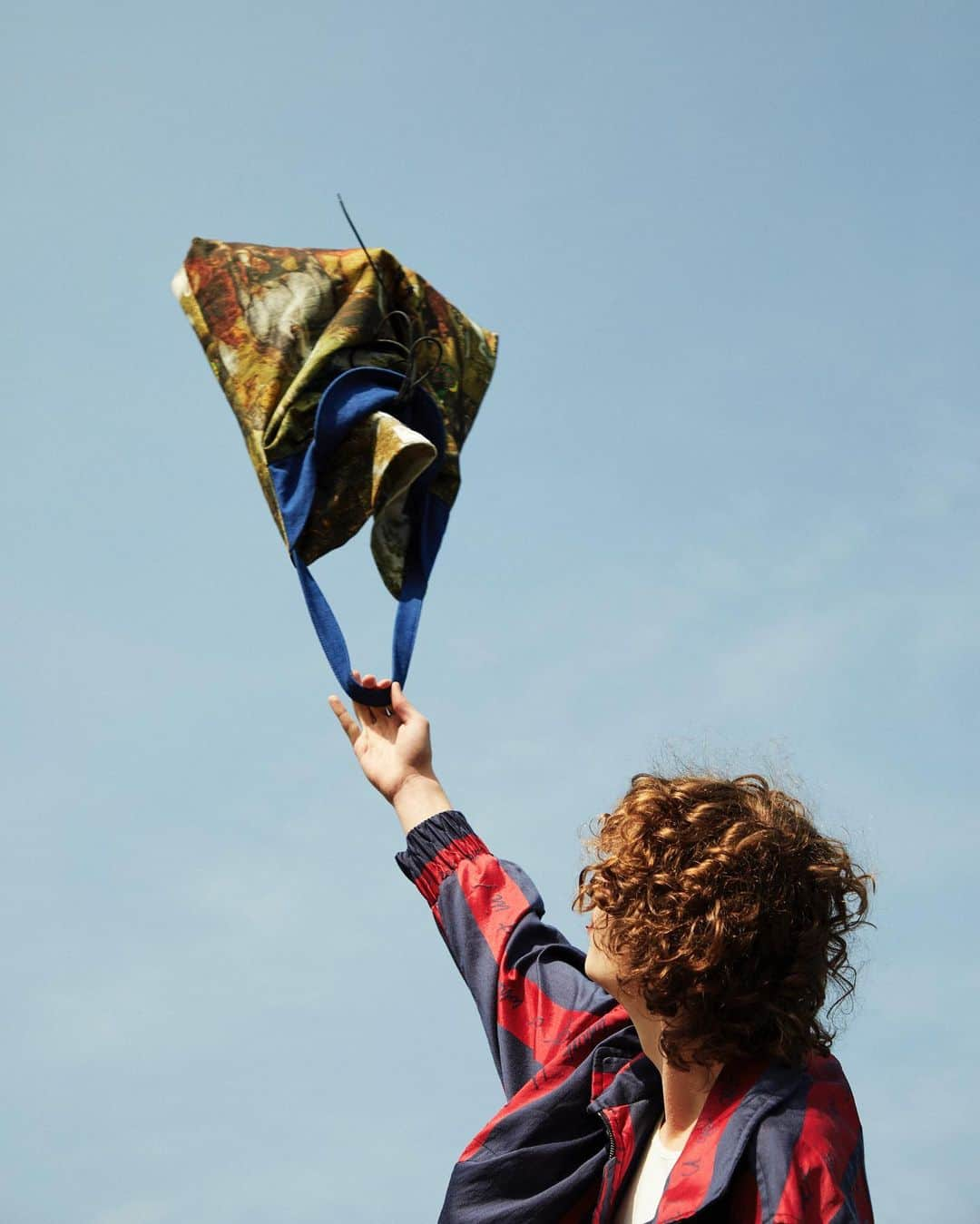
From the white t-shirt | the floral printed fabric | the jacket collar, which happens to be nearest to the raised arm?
the jacket collar

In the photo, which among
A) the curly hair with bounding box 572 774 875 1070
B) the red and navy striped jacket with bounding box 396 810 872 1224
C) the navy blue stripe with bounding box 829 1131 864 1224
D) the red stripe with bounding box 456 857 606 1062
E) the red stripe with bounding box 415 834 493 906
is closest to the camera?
the navy blue stripe with bounding box 829 1131 864 1224

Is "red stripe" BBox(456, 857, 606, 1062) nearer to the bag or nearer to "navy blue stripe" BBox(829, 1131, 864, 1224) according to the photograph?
the bag

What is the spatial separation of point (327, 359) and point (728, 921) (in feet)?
6.26

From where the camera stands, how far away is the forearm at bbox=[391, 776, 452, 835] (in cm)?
387

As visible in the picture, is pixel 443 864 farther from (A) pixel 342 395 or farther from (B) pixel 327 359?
(B) pixel 327 359

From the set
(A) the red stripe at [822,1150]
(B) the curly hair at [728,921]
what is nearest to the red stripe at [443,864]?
(B) the curly hair at [728,921]

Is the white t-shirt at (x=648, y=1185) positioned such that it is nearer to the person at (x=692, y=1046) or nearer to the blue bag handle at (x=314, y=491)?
the person at (x=692, y=1046)

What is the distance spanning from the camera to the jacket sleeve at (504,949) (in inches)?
138

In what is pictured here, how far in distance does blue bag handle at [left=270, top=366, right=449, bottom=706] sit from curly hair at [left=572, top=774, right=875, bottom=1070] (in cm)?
103

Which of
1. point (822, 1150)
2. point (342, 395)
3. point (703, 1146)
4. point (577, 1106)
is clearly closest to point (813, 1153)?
point (822, 1150)

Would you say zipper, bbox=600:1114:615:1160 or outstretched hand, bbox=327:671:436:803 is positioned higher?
outstretched hand, bbox=327:671:436:803

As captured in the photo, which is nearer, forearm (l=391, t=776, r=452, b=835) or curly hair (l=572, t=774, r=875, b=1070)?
curly hair (l=572, t=774, r=875, b=1070)

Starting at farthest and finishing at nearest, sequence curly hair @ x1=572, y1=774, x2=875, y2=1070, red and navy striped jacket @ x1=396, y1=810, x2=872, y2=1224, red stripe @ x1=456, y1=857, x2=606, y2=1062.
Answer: red stripe @ x1=456, y1=857, x2=606, y2=1062 < curly hair @ x1=572, y1=774, x2=875, y2=1070 < red and navy striped jacket @ x1=396, y1=810, x2=872, y2=1224

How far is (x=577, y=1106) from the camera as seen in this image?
3.27m
